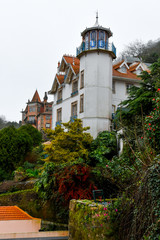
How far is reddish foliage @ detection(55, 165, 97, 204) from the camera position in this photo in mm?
11117

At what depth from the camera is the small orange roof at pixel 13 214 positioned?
14422 millimetres

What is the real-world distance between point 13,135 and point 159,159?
22342 millimetres

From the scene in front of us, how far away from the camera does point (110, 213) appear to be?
7602 millimetres

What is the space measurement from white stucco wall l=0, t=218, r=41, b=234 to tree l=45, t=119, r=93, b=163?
5.14 meters

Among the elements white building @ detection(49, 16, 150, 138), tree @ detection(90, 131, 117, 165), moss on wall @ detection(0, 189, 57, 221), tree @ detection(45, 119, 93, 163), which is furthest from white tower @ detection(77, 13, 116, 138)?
moss on wall @ detection(0, 189, 57, 221)

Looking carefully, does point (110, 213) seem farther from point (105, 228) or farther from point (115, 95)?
point (115, 95)

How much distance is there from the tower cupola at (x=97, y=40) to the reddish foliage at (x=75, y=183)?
52.1 feet

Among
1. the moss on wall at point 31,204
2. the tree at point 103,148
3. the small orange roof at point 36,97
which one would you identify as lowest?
the moss on wall at point 31,204

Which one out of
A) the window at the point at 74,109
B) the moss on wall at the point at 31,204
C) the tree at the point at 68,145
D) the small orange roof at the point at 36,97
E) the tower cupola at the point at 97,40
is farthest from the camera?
the small orange roof at the point at 36,97

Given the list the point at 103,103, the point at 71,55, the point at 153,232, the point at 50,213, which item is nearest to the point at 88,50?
the point at 103,103

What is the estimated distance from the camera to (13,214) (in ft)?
48.7

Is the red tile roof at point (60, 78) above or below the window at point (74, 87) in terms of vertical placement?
above

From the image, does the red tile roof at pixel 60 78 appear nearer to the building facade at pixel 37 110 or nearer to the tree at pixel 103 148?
the tree at pixel 103 148

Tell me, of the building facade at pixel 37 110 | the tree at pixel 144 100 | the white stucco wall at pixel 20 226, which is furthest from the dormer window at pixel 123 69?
the building facade at pixel 37 110
